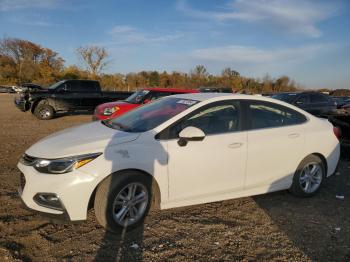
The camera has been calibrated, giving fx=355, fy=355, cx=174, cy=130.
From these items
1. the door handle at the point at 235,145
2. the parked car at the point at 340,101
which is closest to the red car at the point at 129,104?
the door handle at the point at 235,145

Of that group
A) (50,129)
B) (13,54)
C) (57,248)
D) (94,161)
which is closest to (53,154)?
(94,161)

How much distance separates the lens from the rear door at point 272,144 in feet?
15.8

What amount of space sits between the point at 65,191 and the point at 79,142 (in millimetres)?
624

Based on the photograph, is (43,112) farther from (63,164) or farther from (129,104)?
(63,164)

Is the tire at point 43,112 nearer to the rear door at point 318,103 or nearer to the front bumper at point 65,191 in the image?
the rear door at point 318,103

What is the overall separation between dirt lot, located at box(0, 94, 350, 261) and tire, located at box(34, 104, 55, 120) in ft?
35.5

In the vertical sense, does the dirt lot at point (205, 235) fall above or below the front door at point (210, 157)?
below

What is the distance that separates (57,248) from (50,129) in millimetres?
9098

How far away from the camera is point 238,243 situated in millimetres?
3949

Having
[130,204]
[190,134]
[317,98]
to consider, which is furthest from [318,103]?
[130,204]

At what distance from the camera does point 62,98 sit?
16.1 meters

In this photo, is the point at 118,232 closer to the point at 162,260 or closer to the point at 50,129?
the point at 162,260

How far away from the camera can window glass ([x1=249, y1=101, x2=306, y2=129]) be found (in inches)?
195

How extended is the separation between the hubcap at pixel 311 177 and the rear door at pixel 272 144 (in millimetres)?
282
